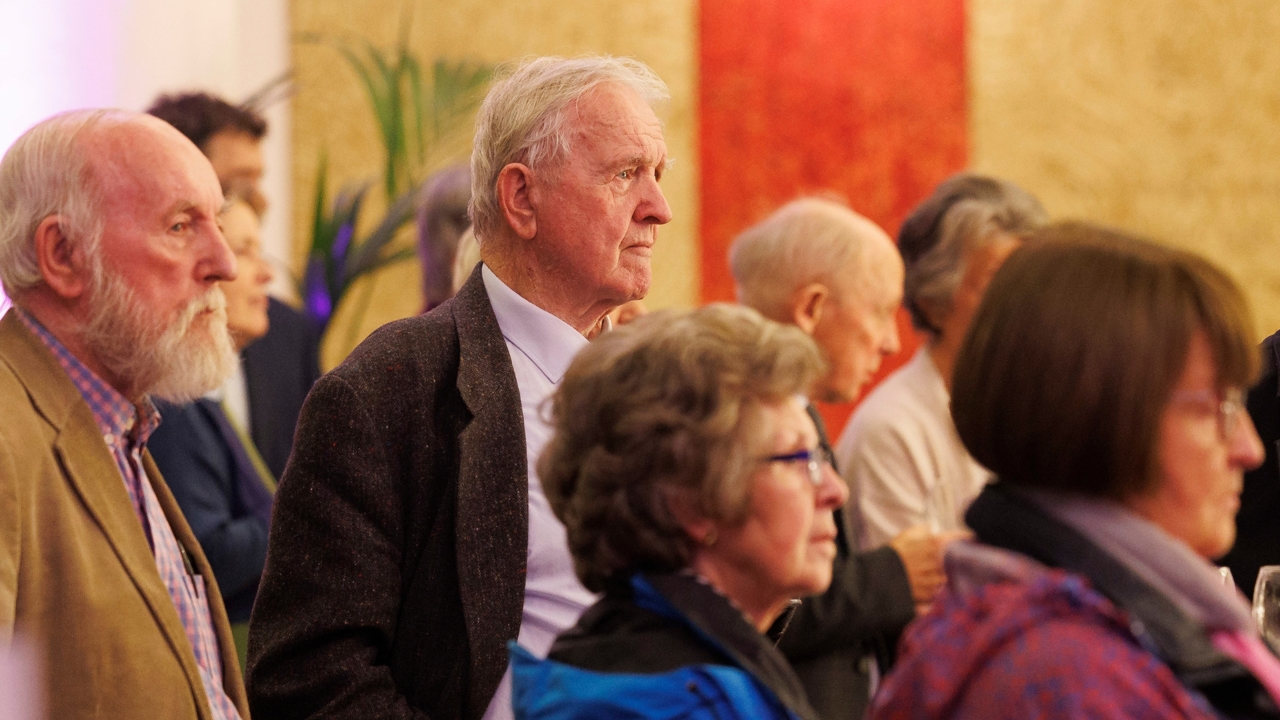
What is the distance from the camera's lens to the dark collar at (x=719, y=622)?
1.25 metres

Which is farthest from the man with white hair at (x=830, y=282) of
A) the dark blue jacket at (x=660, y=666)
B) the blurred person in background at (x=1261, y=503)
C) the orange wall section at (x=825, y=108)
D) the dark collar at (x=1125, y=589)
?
the orange wall section at (x=825, y=108)

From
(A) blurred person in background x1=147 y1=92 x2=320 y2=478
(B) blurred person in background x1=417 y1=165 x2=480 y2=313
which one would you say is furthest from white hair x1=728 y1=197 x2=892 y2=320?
(A) blurred person in background x1=147 y1=92 x2=320 y2=478

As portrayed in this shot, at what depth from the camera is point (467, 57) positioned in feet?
17.6

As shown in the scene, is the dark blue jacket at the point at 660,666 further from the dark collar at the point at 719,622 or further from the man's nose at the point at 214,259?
the man's nose at the point at 214,259

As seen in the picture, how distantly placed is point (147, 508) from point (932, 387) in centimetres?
153

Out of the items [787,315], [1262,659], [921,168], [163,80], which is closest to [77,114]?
[787,315]

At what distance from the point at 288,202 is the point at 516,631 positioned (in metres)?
3.96

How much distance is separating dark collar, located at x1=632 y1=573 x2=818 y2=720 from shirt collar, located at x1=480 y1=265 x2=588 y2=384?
→ 24.5 inches

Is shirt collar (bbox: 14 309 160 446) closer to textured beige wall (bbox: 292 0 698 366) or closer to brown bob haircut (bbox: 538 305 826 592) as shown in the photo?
brown bob haircut (bbox: 538 305 826 592)

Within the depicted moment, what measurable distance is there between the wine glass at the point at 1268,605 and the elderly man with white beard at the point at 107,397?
1.35 m

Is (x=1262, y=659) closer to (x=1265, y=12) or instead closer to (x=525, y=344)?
(x=525, y=344)

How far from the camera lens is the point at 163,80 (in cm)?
429

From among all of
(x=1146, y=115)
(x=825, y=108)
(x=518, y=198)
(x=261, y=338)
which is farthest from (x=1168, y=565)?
(x=1146, y=115)

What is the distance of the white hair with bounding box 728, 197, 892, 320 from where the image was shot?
2764 mm
